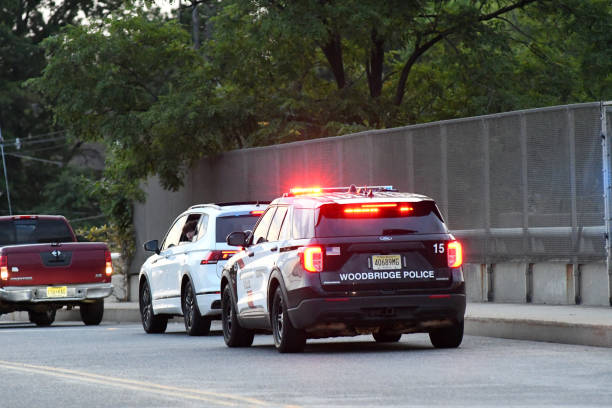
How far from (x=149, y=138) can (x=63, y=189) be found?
3283 cm

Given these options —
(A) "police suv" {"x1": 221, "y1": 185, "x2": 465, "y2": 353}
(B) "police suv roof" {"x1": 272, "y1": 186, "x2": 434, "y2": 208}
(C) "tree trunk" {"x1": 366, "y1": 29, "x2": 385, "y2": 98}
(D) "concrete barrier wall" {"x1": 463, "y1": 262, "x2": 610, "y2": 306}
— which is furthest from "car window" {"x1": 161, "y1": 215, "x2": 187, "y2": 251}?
(C) "tree trunk" {"x1": 366, "y1": 29, "x2": 385, "y2": 98}

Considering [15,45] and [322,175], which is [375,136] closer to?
[322,175]

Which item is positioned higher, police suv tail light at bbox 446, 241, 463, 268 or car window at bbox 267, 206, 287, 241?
car window at bbox 267, 206, 287, 241

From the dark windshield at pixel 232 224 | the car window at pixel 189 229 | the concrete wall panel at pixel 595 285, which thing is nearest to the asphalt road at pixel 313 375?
the dark windshield at pixel 232 224

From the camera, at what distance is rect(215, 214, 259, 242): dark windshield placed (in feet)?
66.7

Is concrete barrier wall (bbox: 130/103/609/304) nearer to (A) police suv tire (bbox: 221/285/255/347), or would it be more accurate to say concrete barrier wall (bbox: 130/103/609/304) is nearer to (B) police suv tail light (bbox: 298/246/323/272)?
(A) police suv tire (bbox: 221/285/255/347)

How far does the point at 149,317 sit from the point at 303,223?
24.1 ft

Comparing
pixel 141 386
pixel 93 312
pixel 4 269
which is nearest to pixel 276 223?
pixel 141 386

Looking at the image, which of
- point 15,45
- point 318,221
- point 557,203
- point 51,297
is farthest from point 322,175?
point 15,45

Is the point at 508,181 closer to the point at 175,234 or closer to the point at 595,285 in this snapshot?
the point at 595,285

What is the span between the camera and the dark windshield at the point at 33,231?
2878 centimetres

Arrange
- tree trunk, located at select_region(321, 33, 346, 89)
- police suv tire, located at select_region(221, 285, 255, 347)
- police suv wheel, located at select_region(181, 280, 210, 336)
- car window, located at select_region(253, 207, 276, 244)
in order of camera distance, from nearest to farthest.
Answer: car window, located at select_region(253, 207, 276, 244)
police suv tire, located at select_region(221, 285, 255, 347)
police suv wheel, located at select_region(181, 280, 210, 336)
tree trunk, located at select_region(321, 33, 346, 89)

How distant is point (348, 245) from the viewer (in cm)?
1550

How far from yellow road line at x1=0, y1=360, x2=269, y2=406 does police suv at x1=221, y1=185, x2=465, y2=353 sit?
2531 millimetres
